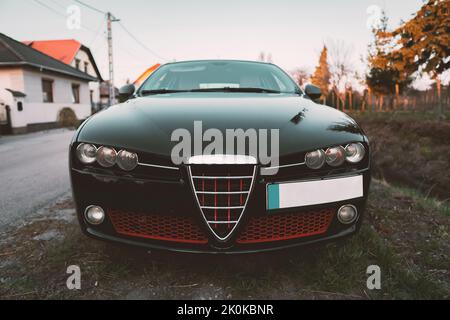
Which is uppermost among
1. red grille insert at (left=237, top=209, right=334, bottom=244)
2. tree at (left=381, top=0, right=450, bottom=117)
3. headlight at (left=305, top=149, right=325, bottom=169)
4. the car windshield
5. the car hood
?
tree at (left=381, top=0, right=450, bottom=117)

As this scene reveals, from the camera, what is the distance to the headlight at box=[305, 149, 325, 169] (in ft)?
5.16

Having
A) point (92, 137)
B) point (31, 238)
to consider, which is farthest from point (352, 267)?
point (31, 238)

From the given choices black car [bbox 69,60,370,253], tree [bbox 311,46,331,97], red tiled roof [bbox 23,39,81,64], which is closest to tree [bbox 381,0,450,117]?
black car [bbox 69,60,370,253]

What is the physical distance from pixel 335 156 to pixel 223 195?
1.95ft

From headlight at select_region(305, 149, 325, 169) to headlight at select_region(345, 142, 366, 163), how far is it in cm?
15

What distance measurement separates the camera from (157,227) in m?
1.58

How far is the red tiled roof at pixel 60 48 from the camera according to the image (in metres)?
24.5

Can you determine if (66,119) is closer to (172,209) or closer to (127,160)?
(127,160)

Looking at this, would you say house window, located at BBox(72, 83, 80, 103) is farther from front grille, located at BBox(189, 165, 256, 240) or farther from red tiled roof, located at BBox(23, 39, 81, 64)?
front grille, located at BBox(189, 165, 256, 240)

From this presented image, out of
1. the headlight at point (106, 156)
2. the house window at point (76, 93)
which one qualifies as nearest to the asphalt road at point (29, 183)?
the headlight at point (106, 156)

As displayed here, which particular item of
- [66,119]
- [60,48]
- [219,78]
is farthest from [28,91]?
[219,78]

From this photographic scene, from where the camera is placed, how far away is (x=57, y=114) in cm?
1688

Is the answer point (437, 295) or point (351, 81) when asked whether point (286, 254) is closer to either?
point (437, 295)

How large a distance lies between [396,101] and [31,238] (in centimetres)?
1829
